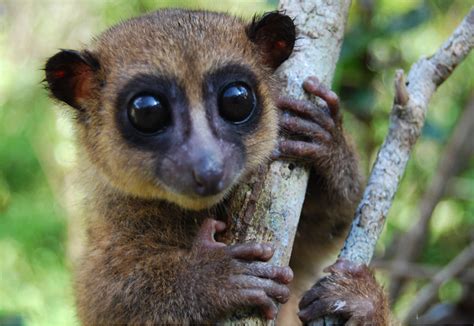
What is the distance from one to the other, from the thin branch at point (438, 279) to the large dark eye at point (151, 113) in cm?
356

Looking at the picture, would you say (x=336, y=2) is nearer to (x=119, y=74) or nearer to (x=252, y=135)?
(x=252, y=135)

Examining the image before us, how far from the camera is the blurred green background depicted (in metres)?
6.84

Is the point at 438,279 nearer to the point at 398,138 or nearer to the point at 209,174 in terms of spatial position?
the point at 398,138

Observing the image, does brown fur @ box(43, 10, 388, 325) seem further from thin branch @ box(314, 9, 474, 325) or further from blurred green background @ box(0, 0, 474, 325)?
blurred green background @ box(0, 0, 474, 325)

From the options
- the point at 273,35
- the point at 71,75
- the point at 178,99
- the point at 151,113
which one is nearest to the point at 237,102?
the point at 178,99

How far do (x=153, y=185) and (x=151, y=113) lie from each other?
1.37ft

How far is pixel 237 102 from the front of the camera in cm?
351

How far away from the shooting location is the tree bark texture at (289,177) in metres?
3.28

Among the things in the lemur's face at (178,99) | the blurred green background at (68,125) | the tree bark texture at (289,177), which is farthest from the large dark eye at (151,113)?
the blurred green background at (68,125)

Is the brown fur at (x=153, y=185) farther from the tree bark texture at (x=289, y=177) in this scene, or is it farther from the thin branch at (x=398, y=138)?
the thin branch at (x=398, y=138)

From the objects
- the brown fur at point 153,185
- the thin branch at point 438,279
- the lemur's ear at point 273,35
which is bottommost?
the thin branch at point 438,279

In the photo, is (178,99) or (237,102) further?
(237,102)

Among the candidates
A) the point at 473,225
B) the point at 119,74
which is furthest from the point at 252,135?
the point at 473,225

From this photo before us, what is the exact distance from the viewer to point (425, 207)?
679cm
